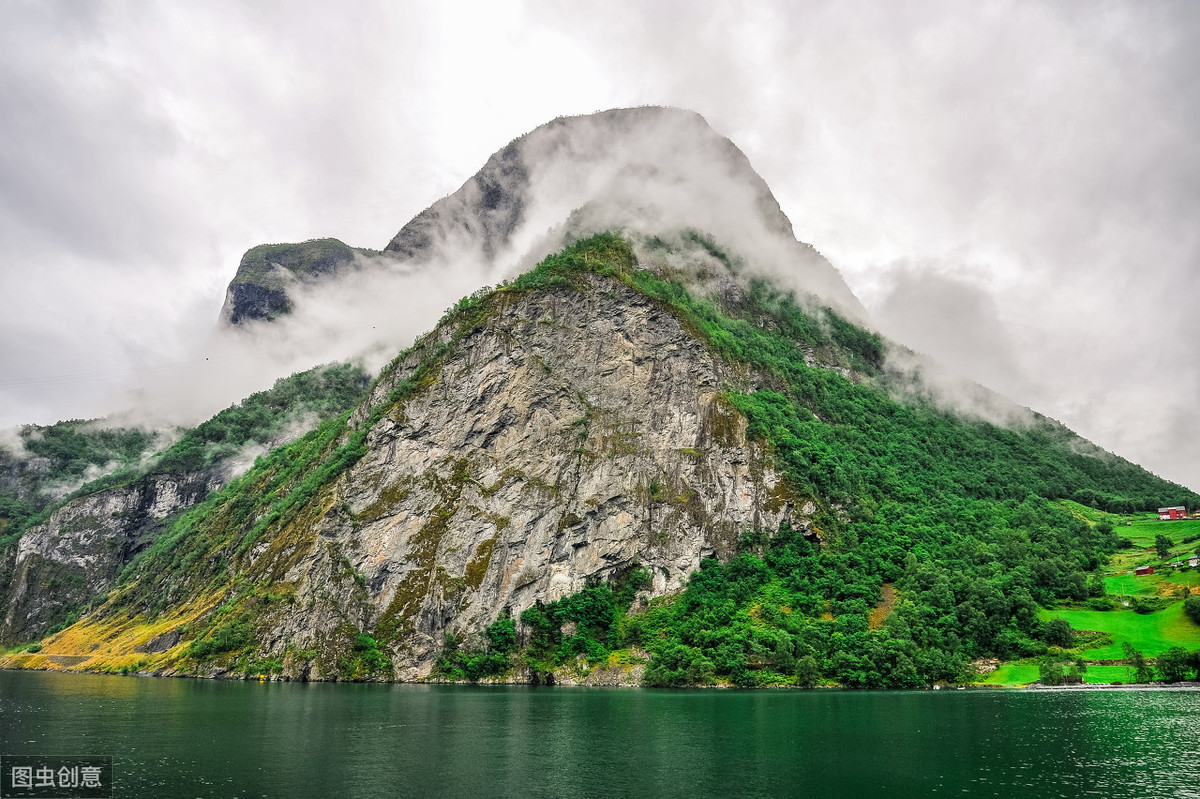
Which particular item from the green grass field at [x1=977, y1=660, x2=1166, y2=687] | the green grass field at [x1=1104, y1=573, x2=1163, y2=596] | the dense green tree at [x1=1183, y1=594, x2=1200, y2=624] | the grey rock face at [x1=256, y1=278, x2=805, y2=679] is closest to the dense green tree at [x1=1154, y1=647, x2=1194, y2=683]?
the green grass field at [x1=977, y1=660, x2=1166, y2=687]

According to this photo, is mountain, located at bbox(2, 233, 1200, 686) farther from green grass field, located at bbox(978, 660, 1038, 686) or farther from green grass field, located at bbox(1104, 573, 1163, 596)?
green grass field, located at bbox(1104, 573, 1163, 596)

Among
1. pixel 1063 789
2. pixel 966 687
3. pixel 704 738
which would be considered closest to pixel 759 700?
pixel 704 738

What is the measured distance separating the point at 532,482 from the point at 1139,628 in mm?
104701

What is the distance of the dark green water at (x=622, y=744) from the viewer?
38.0m

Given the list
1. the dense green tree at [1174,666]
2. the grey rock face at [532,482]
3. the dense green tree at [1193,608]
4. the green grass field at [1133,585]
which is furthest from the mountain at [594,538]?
the dense green tree at [1193,608]

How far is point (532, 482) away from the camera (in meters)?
138

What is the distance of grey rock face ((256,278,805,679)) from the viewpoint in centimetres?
12519

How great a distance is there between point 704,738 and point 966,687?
68.0 m

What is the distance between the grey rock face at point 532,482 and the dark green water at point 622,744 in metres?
42.3

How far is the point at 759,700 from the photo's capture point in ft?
269

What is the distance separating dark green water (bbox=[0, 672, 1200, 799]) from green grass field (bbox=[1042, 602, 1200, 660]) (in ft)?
85.7

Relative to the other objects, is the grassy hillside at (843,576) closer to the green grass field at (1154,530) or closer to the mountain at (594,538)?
the mountain at (594,538)

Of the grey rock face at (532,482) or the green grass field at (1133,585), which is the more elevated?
the grey rock face at (532,482)

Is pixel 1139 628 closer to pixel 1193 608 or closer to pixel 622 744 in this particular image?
pixel 1193 608
